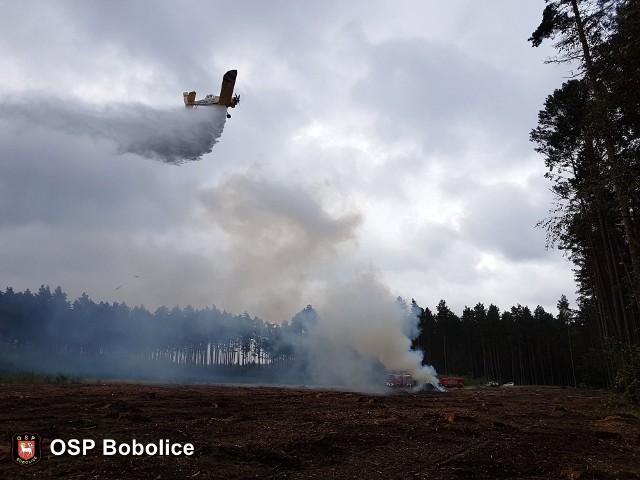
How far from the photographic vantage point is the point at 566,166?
2152 cm

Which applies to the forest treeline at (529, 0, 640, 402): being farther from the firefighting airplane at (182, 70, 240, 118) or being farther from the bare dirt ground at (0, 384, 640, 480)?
the firefighting airplane at (182, 70, 240, 118)

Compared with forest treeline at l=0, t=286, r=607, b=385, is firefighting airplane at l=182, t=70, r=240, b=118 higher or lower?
higher

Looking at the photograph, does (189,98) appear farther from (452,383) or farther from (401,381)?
(452,383)

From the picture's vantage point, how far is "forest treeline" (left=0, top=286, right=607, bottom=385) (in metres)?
64.1

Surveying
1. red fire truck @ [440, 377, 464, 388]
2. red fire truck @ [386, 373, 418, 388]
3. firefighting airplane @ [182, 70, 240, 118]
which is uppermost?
firefighting airplane @ [182, 70, 240, 118]

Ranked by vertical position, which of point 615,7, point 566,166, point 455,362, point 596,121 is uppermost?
point 615,7

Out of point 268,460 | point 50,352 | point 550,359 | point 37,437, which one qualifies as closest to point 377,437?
point 268,460

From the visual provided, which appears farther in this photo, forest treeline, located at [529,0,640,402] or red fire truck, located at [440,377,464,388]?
red fire truck, located at [440,377,464,388]

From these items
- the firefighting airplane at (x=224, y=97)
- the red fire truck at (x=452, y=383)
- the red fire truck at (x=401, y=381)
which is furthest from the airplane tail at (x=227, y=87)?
the red fire truck at (x=452, y=383)

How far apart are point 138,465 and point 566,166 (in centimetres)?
2290

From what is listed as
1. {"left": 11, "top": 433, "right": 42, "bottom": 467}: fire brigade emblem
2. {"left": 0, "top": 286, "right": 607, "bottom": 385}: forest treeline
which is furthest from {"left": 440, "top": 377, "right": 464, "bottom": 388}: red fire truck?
{"left": 11, "top": 433, "right": 42, "bottom": 467}: fire brigade emblem

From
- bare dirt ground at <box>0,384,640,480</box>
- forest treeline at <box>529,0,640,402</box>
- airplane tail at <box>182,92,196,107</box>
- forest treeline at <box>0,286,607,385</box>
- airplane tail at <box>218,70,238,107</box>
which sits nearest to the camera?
bare dirt ground at <box>0,384,640,480</box>

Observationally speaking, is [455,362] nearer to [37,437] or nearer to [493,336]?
[493,336]

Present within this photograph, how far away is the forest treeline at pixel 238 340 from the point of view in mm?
64125
